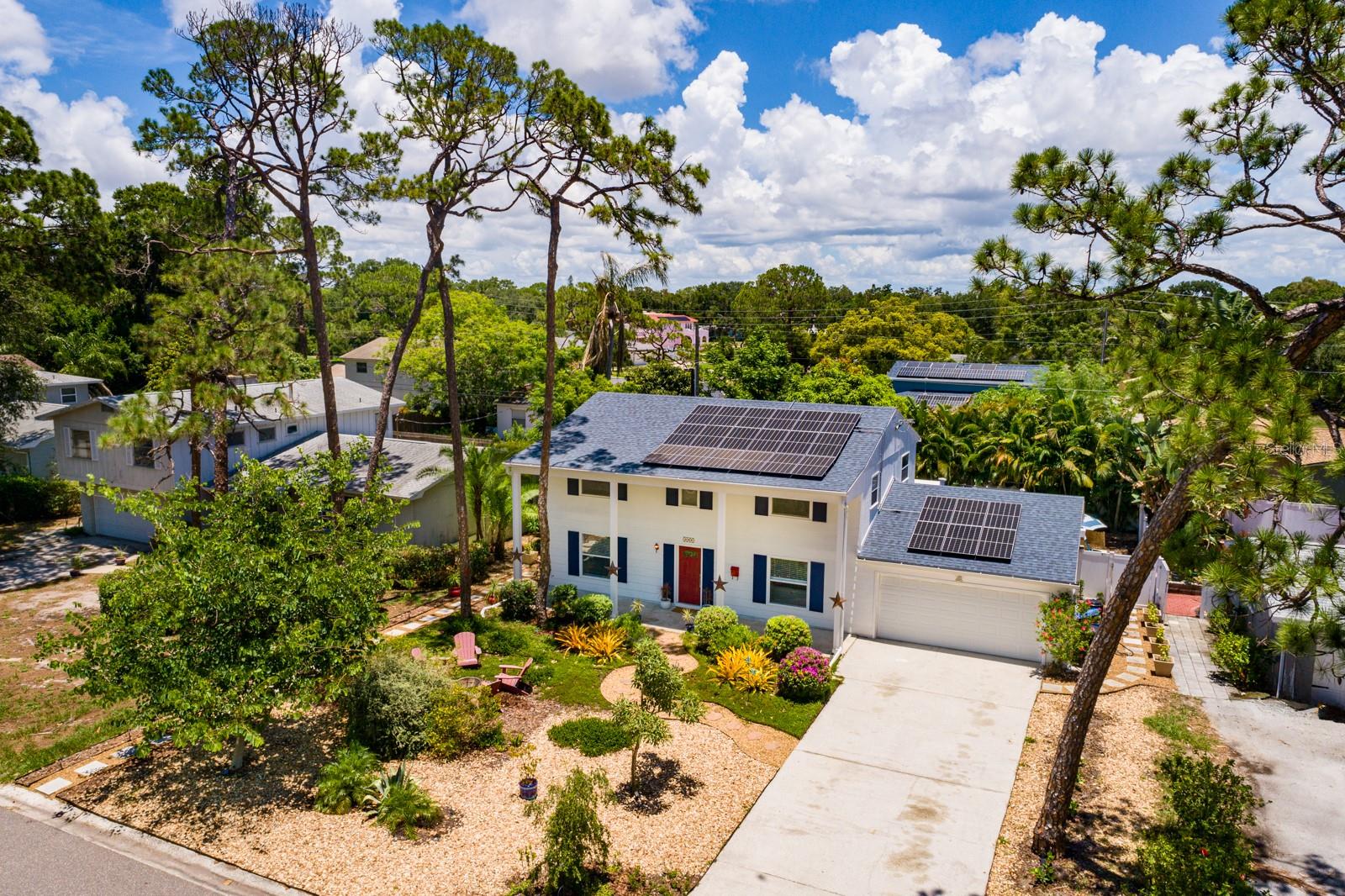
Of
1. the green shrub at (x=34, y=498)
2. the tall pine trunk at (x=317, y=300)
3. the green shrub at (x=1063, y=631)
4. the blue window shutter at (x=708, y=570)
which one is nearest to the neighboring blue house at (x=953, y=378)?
the blue window shutter at (x=708, y=570)

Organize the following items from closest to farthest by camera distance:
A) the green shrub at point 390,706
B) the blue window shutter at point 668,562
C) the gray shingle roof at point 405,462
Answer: the green shrub at point 390,706
the blue window shutter at point 668,562
the gray shingle roof at point 405,462

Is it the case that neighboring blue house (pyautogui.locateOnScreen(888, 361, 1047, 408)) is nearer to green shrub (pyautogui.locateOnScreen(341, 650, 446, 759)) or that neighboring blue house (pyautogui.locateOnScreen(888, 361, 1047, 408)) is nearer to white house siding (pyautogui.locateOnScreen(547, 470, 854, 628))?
white house siding (pyautogui.locateOnScreen(547, 470, 854, 628))

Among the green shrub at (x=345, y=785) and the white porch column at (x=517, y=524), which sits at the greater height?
the white porch column at (x=517, y=524)

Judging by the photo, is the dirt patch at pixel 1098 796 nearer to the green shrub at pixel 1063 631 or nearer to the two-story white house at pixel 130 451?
the green shrub at pixel 1063 631

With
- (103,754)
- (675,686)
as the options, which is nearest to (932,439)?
(675,686)

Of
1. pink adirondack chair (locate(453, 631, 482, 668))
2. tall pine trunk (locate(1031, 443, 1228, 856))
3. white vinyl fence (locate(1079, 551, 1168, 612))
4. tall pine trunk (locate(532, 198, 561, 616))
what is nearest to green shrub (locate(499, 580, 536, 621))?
tall pine trunk (locate(532, 198, 561, 616))

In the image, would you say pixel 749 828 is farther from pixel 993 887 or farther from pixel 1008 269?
pixel 1008 269

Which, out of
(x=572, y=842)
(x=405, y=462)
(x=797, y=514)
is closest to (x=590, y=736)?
(x=572, y=842)
